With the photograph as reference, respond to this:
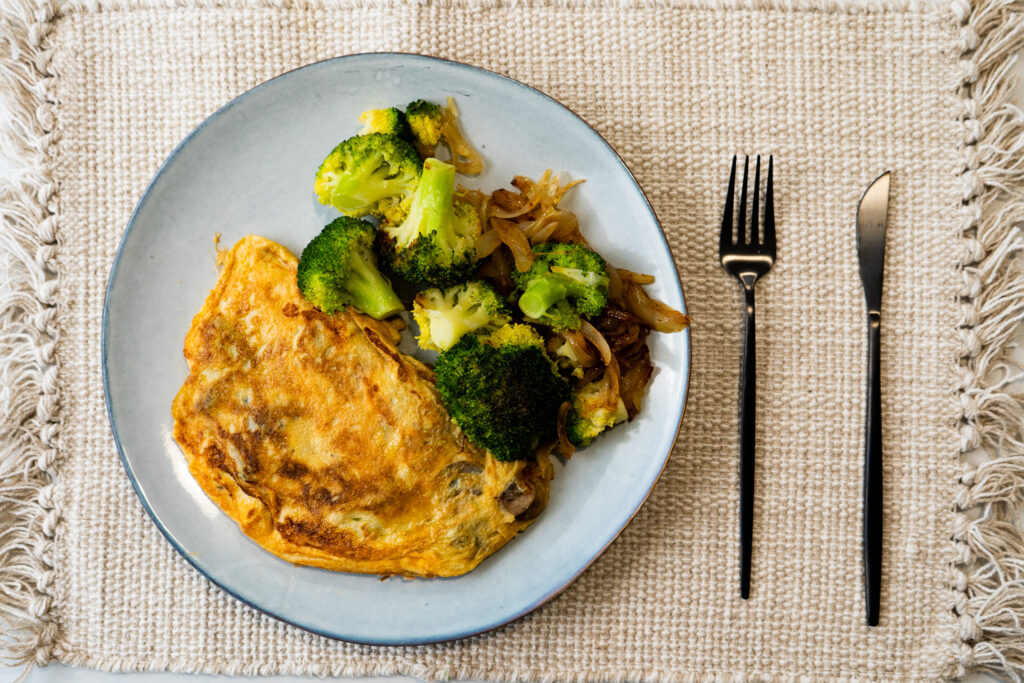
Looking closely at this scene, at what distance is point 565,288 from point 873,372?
1293 millimetres

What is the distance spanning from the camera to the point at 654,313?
2357 millimetres

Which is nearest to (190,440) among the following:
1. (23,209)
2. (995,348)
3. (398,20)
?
(23,209)

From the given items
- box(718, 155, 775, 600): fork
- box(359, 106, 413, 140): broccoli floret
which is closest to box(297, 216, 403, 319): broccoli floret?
box(359, 106, 413, 140): broccoli floret

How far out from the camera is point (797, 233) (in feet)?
8.49

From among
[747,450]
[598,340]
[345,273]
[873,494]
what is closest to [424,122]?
[345,273]

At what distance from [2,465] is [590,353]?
7.68 feet

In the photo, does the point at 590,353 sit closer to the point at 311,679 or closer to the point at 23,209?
the point at 311,679

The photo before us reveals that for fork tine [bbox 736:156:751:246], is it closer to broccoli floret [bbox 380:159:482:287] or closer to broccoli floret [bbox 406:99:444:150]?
broccoli floret [bbox 380:159:482:287]

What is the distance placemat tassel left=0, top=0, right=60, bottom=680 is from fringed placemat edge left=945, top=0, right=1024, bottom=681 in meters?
3.58

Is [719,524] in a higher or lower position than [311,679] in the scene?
higher

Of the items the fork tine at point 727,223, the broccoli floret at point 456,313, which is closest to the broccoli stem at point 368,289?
the broccoli floret at point 456,313

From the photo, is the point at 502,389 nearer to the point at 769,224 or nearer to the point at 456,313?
the point at 456,313

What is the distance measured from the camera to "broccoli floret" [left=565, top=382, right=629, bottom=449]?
2277mm

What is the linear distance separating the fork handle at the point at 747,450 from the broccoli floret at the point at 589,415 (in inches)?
20.3
